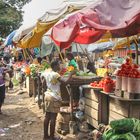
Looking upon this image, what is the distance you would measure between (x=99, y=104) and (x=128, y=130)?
261 centimetres

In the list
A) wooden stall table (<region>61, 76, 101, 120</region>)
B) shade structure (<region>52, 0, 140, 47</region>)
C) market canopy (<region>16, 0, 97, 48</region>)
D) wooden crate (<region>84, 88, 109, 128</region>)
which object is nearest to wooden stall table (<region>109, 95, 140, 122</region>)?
wooden crate (<region>84, 88, 109, 128</region>)

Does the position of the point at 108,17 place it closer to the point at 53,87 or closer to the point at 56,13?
Answer: the point at 53,87

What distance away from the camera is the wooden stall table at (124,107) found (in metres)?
6.30

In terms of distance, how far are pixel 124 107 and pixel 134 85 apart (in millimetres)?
570

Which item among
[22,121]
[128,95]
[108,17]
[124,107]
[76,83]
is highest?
[108,17]

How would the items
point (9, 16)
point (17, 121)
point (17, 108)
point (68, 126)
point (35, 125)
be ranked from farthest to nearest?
1. point (9, 16)
2. point (17, 108)
3. point (17, 121)
4. point (35, 125)
5. point (68, 126)

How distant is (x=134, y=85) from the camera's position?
6.12 metres

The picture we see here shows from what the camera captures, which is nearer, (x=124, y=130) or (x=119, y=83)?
(x=124, y=130)

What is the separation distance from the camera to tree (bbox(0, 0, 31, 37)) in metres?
36.1

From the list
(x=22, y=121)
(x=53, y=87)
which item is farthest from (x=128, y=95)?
(x=22, y=121)

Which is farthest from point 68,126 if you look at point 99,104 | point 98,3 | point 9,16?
point 9,16

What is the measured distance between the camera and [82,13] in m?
5.06

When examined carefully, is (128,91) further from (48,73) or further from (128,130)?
(48,73)

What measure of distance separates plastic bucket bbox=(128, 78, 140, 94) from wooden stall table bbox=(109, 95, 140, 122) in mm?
172
